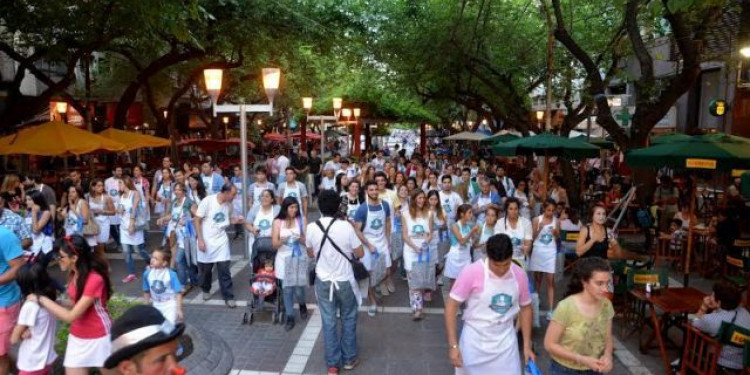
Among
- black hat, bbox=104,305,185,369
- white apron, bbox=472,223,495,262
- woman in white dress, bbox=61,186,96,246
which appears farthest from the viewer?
woman in white dress, bbox=61,186,96,246

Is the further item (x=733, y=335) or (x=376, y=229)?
(x=376, y=229)

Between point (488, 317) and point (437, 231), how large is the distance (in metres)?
3.98

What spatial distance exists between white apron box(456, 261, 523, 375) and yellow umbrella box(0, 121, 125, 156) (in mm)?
11008

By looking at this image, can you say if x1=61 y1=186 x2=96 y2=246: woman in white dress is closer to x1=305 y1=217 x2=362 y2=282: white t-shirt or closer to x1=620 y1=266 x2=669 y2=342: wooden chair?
x1=305 y1=217 x2=362 y2=282: white t-shirt

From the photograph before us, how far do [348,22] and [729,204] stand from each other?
10.8 metres

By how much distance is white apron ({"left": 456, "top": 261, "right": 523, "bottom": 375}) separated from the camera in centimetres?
386

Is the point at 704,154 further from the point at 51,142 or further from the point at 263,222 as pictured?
the point at 51,142

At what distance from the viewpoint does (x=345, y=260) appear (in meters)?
5.48

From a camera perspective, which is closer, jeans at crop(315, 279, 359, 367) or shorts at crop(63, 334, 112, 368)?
shorts at crop(63, 334, 112, 368)

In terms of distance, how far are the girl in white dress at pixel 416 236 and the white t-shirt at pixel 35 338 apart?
411 cm

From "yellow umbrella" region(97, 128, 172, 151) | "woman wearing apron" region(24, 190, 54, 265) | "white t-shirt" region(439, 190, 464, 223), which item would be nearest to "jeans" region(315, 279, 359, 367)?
"white t-shirt" region(439, 190, 464, 223)

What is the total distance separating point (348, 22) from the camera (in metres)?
16.0

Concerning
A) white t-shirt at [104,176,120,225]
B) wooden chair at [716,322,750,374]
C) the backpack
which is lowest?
wooden chair at [716,322,750,374]

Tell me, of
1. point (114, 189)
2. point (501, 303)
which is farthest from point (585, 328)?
point (114, 189)
